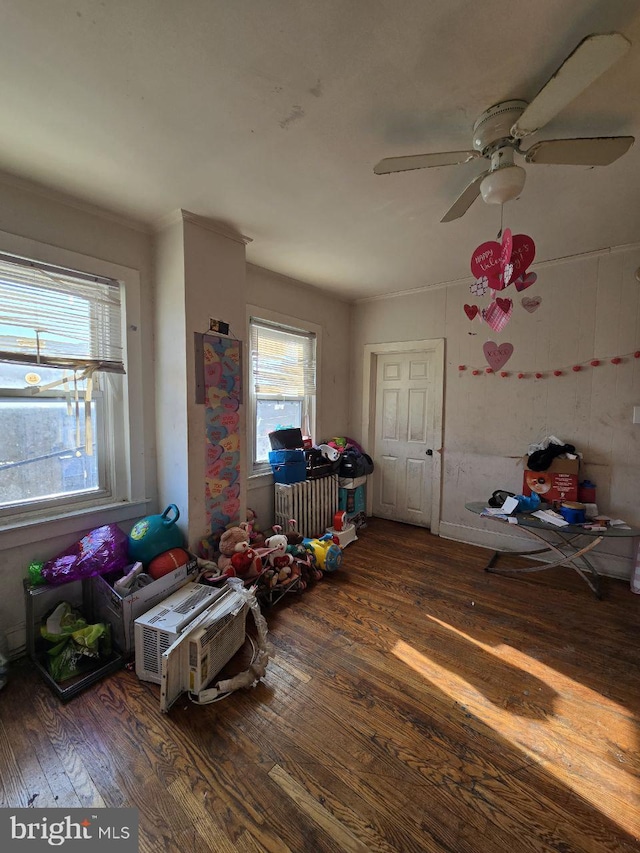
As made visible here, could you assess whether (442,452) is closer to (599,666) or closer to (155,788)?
(599,666)

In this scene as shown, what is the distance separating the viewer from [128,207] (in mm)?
2248

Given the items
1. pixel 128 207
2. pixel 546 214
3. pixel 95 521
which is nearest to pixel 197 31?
pixel 128 207

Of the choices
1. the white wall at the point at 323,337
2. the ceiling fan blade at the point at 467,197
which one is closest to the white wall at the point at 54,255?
the white wall at the point at 323,337

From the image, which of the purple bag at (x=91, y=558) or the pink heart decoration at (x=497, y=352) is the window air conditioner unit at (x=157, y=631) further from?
the pink heart decoration at (x=497, y=352)

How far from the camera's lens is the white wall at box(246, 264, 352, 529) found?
3.27 metres

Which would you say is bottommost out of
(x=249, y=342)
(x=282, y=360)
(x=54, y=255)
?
(x=282, y=360)

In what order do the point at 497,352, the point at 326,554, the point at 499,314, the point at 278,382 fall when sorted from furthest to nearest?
the point at 278,382 < the point at 326,554 < the point at 497,352 < the point at 499,314

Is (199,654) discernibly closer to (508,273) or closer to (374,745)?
(374,745)

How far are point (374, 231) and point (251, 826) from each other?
3.15 m

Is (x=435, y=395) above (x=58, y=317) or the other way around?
the other way around

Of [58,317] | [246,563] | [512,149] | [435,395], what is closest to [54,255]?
[58,317]

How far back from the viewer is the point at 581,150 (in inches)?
54.2

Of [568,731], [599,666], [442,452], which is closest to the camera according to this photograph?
[568,731]

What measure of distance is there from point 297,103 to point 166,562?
2.45 m
